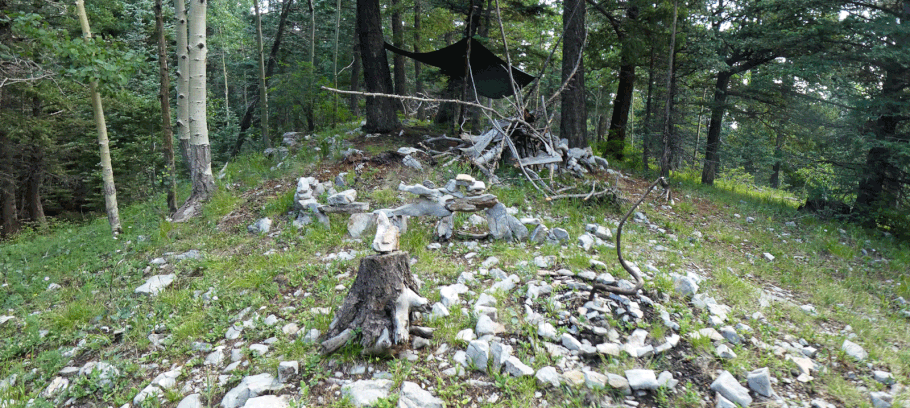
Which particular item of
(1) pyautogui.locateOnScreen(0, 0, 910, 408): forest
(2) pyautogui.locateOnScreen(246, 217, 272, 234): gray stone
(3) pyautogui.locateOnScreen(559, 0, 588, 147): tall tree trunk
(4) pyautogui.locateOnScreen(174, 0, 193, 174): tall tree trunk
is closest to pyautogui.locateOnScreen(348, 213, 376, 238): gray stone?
(1) pyautogui.locateOnScreen(0, 0, 910, 408): forest

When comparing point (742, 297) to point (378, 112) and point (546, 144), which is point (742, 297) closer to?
point (546, 144)

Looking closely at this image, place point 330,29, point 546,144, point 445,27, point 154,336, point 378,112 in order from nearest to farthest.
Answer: point 154,336, point 546,144, point 378,112, point 445,27, point 330,29

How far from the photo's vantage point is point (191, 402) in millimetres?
2549

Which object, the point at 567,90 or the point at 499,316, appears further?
the point at 567,90

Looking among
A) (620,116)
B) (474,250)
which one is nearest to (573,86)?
(620,116)

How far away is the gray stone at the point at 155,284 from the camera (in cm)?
406

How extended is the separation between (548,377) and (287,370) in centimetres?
170

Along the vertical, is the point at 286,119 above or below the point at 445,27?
below

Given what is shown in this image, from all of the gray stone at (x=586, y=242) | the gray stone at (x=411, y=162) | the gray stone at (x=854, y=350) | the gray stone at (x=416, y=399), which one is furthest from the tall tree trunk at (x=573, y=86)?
the gray stone at (x=416, y=399)

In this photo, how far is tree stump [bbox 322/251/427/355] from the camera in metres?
2.83

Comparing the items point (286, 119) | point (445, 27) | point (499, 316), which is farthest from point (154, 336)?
point (286, 119)

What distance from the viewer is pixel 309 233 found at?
504cm

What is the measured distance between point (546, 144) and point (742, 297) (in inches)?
151

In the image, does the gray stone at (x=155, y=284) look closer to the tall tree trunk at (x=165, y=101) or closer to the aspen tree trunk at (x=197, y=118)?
the aspen tree trunk at (x=197, y=118)
